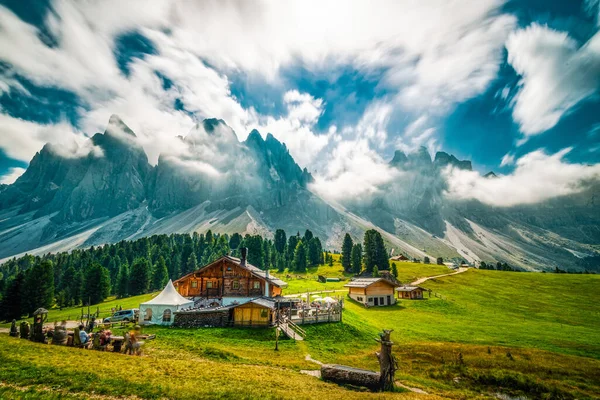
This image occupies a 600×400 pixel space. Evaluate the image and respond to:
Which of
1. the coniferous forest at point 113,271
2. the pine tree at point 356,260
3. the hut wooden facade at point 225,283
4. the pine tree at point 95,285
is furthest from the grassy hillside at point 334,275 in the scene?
the pine tree at point 95,285

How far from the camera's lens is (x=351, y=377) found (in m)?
17.1

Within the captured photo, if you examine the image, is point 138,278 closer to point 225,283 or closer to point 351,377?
point 225,283

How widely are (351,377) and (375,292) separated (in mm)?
44057

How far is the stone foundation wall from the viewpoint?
34.2m

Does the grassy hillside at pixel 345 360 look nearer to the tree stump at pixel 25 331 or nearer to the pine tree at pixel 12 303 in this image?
the tree stump at pixel 25 331

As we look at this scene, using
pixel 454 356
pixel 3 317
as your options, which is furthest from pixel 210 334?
pixel 3 317

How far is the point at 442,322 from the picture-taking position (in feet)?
143

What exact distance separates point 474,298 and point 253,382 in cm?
6439

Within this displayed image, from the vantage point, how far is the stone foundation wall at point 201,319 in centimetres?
3425

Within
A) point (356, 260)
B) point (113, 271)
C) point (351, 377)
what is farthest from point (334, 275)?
point (113, 271)

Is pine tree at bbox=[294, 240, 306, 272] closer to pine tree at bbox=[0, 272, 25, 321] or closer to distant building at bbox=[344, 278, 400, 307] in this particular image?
distant building at bbox=[344, 278, 400, 307]

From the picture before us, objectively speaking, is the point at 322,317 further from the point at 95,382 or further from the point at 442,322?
the point at 95,382

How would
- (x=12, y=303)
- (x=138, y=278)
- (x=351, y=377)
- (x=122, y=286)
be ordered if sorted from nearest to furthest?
(x=351, y=377), (x=12, y=303), (x=122, y=286), (x=138, y=278)

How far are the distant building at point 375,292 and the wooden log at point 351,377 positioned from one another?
135ft
